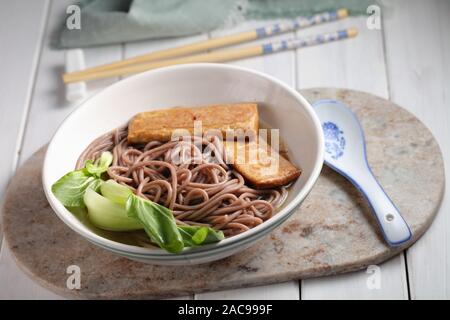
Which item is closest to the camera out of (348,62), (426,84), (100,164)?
(100,164)

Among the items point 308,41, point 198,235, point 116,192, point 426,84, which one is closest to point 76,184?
point 116,192

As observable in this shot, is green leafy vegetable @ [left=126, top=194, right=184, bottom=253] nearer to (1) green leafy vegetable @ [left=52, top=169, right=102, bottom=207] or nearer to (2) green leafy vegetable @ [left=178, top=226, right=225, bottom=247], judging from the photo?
(2) green leafy vegetable @ [left=178, top=226, right=225, bottom=247]

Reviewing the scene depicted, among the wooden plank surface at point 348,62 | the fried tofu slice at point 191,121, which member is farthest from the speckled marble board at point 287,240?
the wooden plank surface at point 348,62

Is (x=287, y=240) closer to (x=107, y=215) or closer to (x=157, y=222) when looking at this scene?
(x=157, y=222)

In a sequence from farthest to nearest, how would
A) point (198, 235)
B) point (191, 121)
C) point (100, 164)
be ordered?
point (191, 121), point (100, 164), point (198, 235)

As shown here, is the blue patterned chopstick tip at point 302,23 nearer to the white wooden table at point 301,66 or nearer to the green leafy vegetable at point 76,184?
the white wooden table at point 301,66
